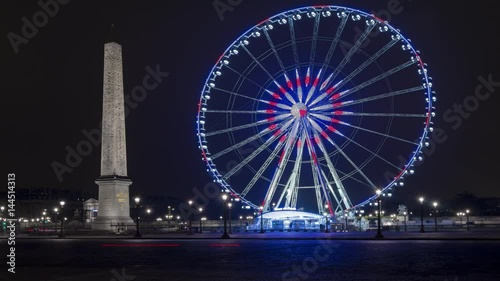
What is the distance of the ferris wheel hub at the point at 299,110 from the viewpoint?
42219 mm

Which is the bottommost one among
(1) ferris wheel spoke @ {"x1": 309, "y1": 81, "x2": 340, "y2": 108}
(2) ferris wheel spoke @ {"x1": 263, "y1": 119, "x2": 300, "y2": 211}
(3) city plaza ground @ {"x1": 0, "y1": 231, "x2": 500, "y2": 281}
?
(3) city plaza ground @ {"x1": 0, "y1": 231, "x2": 500, "y2": 281}

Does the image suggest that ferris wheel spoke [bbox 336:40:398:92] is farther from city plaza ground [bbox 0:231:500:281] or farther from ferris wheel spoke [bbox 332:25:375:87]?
city plaza ground [bbox 0:231:500:281]

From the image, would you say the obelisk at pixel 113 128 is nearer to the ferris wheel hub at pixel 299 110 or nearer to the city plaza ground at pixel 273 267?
the ferris wheel hub at pixel 299 110

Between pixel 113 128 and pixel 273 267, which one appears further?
pixel 113 128

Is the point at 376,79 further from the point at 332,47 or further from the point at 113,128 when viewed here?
the point at 113,128

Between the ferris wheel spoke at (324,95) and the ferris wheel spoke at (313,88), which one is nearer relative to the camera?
the ferris wheel spoke at (324,95)

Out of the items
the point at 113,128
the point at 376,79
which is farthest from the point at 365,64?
the point at 113,128

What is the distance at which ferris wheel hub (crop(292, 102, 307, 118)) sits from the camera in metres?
42.2

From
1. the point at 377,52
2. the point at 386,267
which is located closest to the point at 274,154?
the point at 377,52

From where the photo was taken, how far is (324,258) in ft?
67.4

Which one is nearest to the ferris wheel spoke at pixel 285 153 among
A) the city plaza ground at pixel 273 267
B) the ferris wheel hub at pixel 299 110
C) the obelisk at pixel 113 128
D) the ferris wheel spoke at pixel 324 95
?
the ferris wheel hub at pixel 299 110

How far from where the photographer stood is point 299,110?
1662 inches

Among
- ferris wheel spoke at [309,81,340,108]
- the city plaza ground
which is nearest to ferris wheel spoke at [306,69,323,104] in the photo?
ferris wheel spoke at [309,81,340,108]

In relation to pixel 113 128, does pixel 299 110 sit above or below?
above
